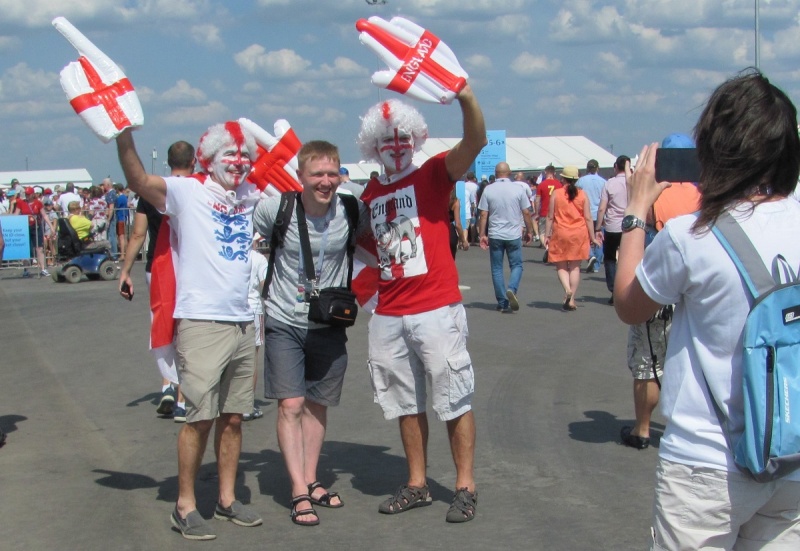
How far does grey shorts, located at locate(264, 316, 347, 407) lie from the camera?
5.12 metres

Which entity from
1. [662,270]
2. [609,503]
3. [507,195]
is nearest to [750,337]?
[662,270]

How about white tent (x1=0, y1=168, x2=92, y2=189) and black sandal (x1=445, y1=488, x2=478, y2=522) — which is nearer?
black sandal (x1=445, y1=488, x2=478, y2=522)

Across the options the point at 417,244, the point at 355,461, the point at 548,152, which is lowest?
the point at 355,461

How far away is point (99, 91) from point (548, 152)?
35.6 m

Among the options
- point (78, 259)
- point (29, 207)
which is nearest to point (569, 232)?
point (78, 259)

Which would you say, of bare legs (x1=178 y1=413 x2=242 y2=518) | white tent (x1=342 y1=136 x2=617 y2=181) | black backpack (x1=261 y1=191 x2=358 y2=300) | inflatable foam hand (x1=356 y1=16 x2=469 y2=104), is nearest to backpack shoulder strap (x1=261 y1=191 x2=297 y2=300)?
black backpack (x1=261 y1=191 x2=358 y2=300)

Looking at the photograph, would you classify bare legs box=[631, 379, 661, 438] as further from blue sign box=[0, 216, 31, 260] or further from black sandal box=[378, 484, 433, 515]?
blue sign box=[0, 216, 31, 260]

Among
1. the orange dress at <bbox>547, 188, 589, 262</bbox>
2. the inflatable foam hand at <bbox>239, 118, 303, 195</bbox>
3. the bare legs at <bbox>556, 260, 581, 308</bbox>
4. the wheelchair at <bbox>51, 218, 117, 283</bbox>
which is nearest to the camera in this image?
the inflatable foam hand at <bbox>239, 118, 303, 195</bbox>

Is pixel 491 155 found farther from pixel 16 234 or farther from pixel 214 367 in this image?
pixel 214 367

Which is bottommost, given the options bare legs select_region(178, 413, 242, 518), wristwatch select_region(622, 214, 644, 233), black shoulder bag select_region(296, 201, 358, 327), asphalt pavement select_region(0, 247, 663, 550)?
asphalt pavement select_region(0, 247, 663, 550)

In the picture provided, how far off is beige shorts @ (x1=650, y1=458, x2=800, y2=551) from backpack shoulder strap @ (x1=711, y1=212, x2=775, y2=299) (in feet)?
1.63

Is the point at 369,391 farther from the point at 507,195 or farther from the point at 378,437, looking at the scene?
the point at 507,195

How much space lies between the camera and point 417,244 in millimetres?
4980

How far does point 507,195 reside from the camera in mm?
12867
